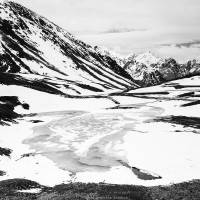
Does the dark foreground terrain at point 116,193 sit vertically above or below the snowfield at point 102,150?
above

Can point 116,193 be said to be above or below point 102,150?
above

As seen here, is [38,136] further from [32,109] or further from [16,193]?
[32,109]

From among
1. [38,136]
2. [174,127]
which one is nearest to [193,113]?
[174,127]

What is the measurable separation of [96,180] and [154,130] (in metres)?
39.9

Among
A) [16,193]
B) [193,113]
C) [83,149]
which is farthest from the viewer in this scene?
[193,113]

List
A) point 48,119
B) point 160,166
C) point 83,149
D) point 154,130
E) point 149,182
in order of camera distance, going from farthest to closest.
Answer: point 48,119 < point 154,130 < point 83,149 < point 160,166 < point 149,182

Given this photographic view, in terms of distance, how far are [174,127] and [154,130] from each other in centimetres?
592

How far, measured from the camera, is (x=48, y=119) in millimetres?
102312

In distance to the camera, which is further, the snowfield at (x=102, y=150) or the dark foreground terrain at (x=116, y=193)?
the snowfield at (x=102, y=150)

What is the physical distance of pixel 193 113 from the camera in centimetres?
10900

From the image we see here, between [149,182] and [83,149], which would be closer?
[149,182]

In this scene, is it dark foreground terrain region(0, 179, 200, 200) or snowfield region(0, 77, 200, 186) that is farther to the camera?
snowfield region(0, 77, 200, 186)

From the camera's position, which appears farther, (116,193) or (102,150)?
(102,150)

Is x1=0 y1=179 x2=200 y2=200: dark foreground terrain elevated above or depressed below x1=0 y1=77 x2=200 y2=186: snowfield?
above
